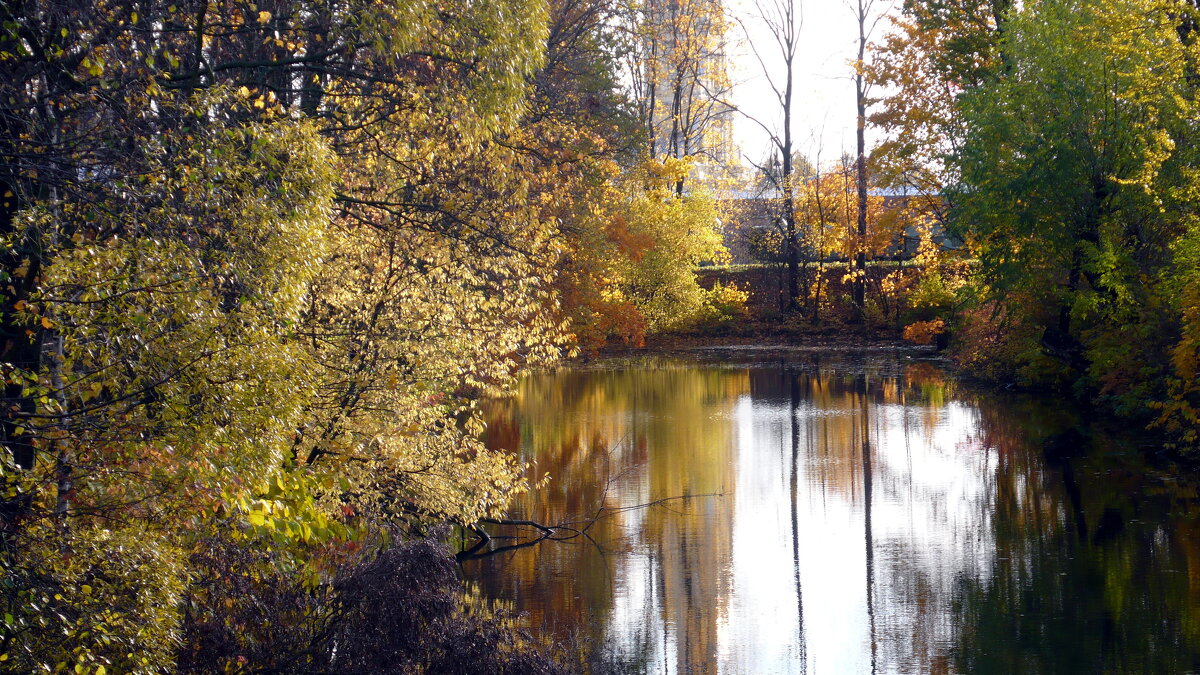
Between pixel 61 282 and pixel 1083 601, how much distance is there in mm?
9023

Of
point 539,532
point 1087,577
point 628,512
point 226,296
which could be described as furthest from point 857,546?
point 226,296

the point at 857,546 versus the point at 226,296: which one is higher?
the point at 226,296

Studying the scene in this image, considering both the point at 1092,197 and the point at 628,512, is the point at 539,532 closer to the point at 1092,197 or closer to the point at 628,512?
the point at 628,512

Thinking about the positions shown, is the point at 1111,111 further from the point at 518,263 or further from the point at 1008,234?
the point at 518,263

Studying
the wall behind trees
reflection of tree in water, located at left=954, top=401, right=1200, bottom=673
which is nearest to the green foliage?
reflection of tree in water, located at left=954, top=401, right=1200, bottom=673

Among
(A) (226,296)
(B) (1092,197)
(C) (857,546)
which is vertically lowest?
(C) (857,546)

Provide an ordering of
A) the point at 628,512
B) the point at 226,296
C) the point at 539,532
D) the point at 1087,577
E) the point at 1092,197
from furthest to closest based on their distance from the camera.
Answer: the point at 1092,197 → the point at 628,512 → the point at 539,532 → the point at 1087,577 → the point at 226,296

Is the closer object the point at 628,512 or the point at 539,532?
the point at 539,532

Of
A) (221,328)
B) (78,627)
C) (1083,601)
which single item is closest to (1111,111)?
(1083,601)

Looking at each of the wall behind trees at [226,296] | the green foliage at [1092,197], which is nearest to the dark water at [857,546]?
the green foliage at [1092,197]

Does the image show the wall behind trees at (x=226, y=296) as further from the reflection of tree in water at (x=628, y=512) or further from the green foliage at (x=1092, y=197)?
the green foliage at (x=1092, y=197)

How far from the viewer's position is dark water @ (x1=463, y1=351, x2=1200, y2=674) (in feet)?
29.6

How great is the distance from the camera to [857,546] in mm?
12297

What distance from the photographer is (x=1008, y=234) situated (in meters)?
21.6
